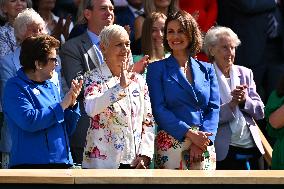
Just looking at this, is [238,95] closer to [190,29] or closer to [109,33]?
[190,29]

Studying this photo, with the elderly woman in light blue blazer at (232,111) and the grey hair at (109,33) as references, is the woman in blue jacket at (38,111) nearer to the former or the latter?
the grey hair at (109,33)

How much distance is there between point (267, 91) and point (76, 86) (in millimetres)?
4414

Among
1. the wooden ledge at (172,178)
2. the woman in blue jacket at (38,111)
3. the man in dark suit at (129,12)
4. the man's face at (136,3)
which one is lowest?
the wooden ledge at (172,178)

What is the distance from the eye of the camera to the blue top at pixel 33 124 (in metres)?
7.08

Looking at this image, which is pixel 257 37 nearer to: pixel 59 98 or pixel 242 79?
pixel 242 79

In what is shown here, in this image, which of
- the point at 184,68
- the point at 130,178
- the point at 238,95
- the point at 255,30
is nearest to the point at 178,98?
the point at 184,68

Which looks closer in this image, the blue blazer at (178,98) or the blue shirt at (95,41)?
the blue blazer at (178,98)

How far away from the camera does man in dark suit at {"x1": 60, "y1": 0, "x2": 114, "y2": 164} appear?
8.38m

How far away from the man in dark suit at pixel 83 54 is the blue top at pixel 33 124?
1093 millimetres

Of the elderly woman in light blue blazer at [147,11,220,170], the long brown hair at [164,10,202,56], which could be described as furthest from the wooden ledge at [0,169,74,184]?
the long brown hair at [164,10,202,56]

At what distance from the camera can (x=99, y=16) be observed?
28.8 feet

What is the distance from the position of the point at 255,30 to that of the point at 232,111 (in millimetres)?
2698

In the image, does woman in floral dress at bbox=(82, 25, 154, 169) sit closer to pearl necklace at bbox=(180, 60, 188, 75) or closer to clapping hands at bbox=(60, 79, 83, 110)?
clapping hands at bbox=(60, 79, 83, 110)

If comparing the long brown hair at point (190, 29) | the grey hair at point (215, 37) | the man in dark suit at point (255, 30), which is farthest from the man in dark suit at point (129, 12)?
the long brown hair at point (190, 29)
